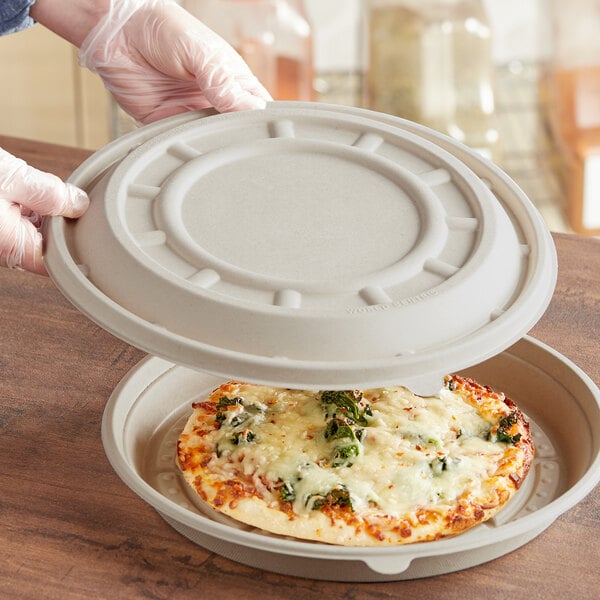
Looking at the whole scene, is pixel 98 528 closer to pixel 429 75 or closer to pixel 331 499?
pixel 331 499

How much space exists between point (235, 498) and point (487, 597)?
12.8 inches

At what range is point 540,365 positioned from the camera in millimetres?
1583

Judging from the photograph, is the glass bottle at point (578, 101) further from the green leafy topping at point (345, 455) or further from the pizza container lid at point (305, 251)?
the green leafy topping at point (345, 455)

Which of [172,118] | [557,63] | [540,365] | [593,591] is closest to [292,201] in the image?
[172,118]

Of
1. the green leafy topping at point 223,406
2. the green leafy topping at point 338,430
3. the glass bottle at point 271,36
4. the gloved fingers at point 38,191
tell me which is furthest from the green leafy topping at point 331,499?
the glass bottle at point 271,36

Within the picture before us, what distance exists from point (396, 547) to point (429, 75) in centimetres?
219

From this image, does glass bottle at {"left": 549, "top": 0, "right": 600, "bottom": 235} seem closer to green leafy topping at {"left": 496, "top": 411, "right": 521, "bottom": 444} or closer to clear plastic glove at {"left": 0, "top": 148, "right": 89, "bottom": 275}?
green leafy topping at {"left": 496, "top": 411, "right": 521, "bottom": 444}

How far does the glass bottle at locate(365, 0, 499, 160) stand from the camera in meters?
3.12

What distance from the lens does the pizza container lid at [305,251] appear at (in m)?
1.17

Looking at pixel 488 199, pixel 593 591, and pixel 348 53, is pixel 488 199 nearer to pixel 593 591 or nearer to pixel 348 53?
pixel 593 591

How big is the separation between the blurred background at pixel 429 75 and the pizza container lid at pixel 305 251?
1672mm

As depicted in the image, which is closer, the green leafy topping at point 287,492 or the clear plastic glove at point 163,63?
the green leafy topping at point 287,492

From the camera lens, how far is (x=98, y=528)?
1344mm

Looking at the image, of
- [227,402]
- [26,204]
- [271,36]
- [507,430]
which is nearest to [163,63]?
[26,204]
